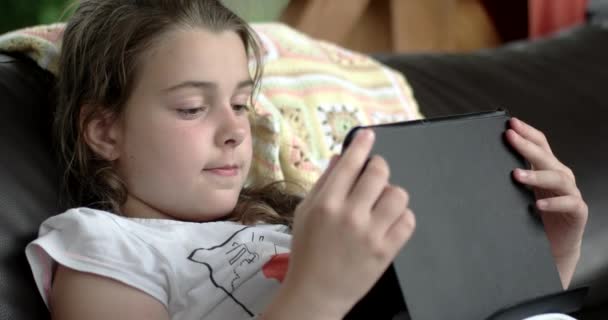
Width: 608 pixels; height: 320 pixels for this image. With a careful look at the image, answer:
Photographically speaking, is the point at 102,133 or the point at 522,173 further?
the point at 102,133

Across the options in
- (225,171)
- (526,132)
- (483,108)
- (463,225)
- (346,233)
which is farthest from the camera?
Result: (483,108)

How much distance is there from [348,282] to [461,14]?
2.26 metres

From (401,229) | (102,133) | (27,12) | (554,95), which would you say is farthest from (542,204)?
(27,12)

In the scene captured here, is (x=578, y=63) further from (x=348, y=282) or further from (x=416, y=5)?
(x=348, y=282)

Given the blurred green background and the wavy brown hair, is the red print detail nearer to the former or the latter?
the wavy brown hair

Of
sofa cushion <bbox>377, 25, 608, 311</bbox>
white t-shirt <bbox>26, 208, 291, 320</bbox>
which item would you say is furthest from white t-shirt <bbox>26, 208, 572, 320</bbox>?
sofa cushion <bbox>377, 25, 608, 311</bbox>

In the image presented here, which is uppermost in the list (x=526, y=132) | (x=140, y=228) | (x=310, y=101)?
(x=526, y=132)

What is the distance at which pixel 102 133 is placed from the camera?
3.40ft

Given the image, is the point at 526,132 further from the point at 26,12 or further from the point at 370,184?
the point at 26,12

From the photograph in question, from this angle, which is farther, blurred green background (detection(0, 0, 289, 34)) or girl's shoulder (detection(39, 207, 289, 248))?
blurred green background (detection(0, 0, 289, 34))

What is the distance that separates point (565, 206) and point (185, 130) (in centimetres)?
43

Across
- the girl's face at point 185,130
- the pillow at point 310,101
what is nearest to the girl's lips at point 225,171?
the girl's face at point 185,130

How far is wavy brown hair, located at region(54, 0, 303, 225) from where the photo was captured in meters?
1.01

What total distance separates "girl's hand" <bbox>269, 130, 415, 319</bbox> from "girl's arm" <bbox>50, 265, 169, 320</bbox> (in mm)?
211
